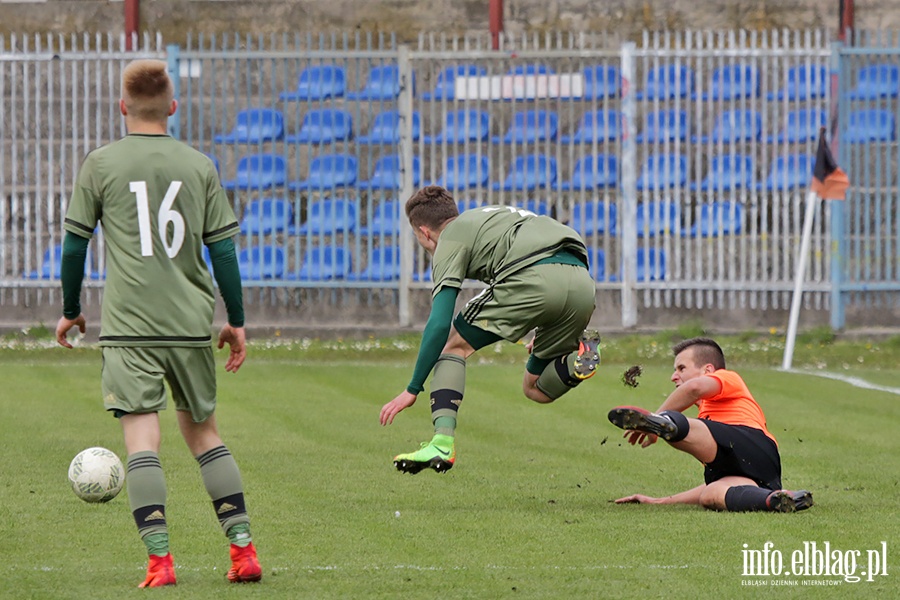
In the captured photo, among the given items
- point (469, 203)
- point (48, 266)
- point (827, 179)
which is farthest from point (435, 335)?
point (48, 266)

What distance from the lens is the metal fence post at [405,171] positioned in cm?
1869

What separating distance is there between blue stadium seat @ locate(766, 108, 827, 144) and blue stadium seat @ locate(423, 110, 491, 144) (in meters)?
3.48

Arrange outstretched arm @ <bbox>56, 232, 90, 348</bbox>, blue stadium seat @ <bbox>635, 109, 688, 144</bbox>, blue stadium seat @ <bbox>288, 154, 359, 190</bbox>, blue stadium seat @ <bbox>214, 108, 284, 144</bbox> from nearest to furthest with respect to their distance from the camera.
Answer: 1. outstretched arm @ <bbox>56, 232, 90, 348</bbox>
2. blue stadium seat @ <bbox>635, 109, 688, 144</bbox>
3. blue stadium seat @ <bbox>288, 154, 359, 190</bbox>
4. blue stadium seat @ <bbox>214, 108, 284, 144</bbox>

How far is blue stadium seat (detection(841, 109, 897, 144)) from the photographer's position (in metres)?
18.2

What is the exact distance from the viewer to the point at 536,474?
8820 millimetres

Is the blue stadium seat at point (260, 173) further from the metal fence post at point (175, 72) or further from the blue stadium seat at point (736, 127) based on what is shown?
the blue stadium seat at point (736, 127)

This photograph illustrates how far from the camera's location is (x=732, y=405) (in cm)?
773

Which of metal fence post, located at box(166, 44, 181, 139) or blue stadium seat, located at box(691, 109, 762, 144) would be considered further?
metal fence post, located at box(166, 44, 181, 139)

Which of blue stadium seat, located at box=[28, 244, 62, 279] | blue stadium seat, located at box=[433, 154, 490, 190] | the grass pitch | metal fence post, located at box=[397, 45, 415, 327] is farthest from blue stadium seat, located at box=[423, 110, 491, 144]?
the grass pitch

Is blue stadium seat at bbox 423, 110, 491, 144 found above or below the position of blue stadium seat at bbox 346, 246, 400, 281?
above

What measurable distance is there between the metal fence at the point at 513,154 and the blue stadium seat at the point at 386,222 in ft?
0.07

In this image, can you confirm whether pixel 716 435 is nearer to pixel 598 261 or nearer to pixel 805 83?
pixel 598 261

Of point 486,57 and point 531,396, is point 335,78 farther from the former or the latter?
point 531,396

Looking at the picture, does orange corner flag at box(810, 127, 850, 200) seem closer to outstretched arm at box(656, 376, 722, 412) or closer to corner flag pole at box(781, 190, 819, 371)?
corner flag pole at box(781, 190, 819, 371)
